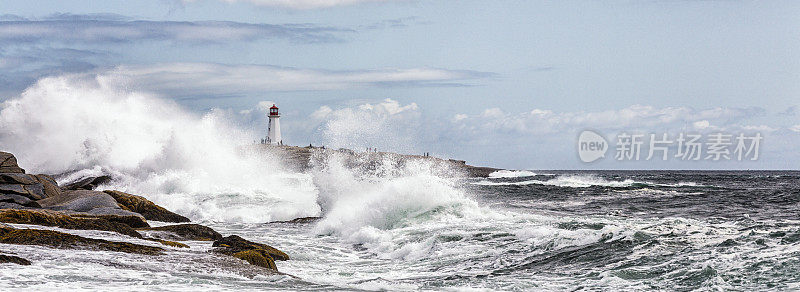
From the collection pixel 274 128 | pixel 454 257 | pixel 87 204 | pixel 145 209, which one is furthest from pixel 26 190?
pixel 274 128

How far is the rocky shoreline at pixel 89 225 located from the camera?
8.83 m

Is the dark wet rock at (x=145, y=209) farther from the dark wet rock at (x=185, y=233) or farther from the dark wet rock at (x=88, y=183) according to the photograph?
the dark wet rock at (x=88, y=183)

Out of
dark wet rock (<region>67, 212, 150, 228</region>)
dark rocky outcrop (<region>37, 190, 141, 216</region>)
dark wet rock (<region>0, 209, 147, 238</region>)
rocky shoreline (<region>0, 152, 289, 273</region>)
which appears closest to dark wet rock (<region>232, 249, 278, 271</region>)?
rocky shoreline (<region>0, 152, 289, 273</region>)

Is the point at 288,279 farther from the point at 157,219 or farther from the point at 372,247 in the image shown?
the point at 157,219

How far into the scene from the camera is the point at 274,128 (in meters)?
73.3

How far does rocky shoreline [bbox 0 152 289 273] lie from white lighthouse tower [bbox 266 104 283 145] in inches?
2165

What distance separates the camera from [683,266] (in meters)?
8.45

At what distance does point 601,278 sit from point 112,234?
726 cm

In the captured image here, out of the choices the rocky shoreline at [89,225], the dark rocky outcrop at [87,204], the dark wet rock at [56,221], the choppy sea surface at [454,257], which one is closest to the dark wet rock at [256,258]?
the rocky shoreline at [89,225]

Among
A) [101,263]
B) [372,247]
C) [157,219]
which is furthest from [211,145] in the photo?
[101,263]

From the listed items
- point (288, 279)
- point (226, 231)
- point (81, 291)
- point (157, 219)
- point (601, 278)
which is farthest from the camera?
point (157, 219)

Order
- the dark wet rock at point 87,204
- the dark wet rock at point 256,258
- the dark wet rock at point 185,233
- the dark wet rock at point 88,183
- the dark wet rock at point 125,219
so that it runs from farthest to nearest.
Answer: the dark wet rock at point 88,183
the dark wet rock at point 87,204
the dark wet rock at point 125,219
the dark wet rock at point 185,233
the dark wet rock at point 256,258

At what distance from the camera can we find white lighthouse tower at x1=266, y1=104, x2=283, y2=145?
72312 millimetres

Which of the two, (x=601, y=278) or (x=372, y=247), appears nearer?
(x=601, y=278)
